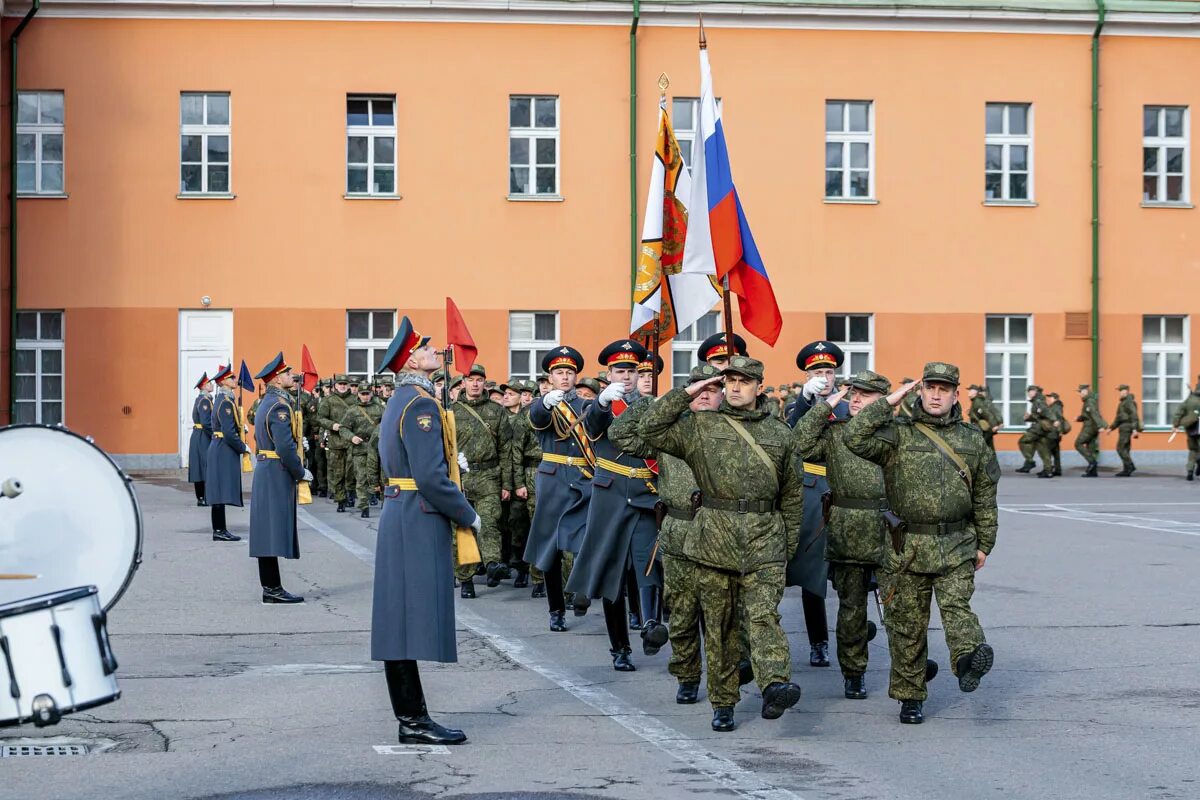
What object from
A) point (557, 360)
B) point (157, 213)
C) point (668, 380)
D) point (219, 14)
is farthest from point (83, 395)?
point (557, 360)

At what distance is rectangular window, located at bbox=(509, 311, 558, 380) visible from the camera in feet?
108

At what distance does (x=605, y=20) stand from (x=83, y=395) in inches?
467

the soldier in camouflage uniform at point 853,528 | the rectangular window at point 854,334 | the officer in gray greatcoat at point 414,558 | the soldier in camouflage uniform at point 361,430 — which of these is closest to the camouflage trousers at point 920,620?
the soldier in camouflage uniform at point 853,528

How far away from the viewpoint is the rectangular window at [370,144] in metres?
32.6

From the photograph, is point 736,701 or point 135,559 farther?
point 736,701

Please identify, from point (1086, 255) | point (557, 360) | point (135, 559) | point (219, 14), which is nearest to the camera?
point (135, 559)

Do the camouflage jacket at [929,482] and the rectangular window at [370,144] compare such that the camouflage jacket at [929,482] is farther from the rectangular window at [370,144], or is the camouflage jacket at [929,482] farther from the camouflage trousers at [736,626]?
the rectangular window at [370,144]

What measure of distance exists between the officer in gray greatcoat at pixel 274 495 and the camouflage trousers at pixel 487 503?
148 centimetres

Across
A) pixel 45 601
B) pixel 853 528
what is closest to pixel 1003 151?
pixel 853 528

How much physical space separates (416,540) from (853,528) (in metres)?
2.63

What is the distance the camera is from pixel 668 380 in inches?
1300

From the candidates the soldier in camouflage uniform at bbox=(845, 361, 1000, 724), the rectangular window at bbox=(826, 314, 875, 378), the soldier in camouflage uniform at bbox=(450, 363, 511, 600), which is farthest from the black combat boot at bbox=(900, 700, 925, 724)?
the rectangular window at bbox=(826, 314, 875, 378)

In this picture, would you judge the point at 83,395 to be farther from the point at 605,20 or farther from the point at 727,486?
the point at 727,486

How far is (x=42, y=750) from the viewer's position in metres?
7.69
